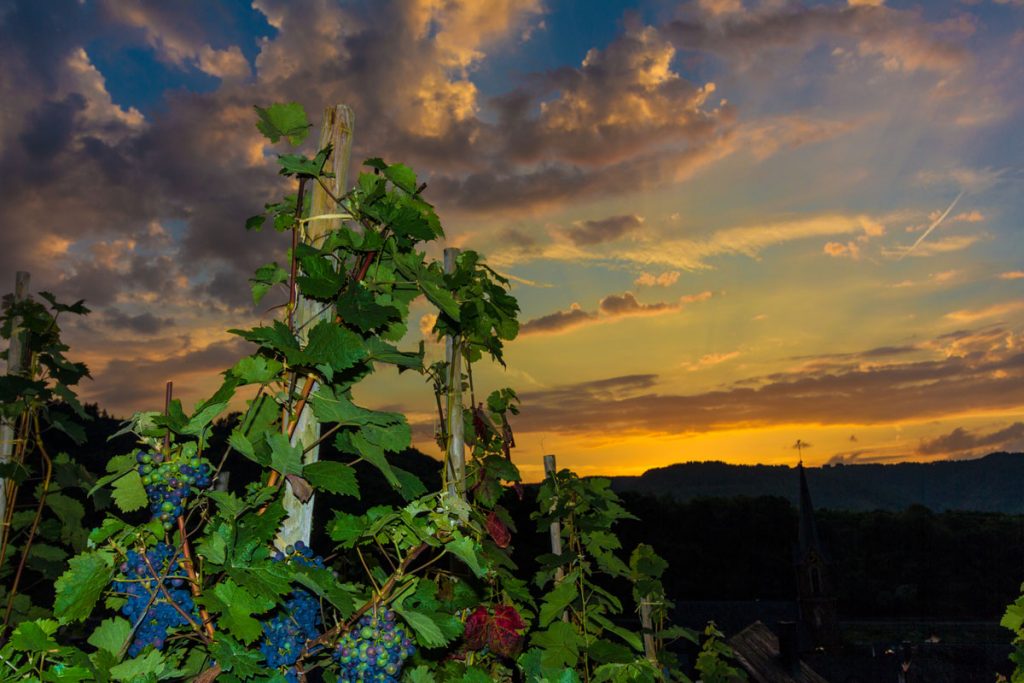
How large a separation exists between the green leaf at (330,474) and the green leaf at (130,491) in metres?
0.50

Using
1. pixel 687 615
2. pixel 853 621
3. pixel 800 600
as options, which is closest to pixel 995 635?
pixel 853 621

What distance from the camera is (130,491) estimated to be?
2604 millimetres

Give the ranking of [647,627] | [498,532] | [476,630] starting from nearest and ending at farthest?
[476,630] < [498,532] < [647,627]

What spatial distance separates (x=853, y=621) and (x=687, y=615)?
2272 cm

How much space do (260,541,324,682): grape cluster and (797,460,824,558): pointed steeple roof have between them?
55.1 meters

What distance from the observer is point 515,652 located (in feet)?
14.2

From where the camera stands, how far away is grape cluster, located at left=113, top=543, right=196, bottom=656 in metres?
2.42

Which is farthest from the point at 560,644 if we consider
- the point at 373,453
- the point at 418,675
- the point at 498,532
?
the point at 373,453

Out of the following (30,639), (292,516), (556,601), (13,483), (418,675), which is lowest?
(556,601)

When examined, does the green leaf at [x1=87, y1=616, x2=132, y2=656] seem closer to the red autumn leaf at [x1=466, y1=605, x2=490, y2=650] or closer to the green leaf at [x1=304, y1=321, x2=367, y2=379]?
the green leaf at [x1=304, y1=321, x2=367, y2=379]

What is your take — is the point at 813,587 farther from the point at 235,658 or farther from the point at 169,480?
the point at 169,480

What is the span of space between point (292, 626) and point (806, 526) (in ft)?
190

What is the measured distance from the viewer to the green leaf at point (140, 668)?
7.59ft

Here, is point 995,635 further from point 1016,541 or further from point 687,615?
point 687,615
